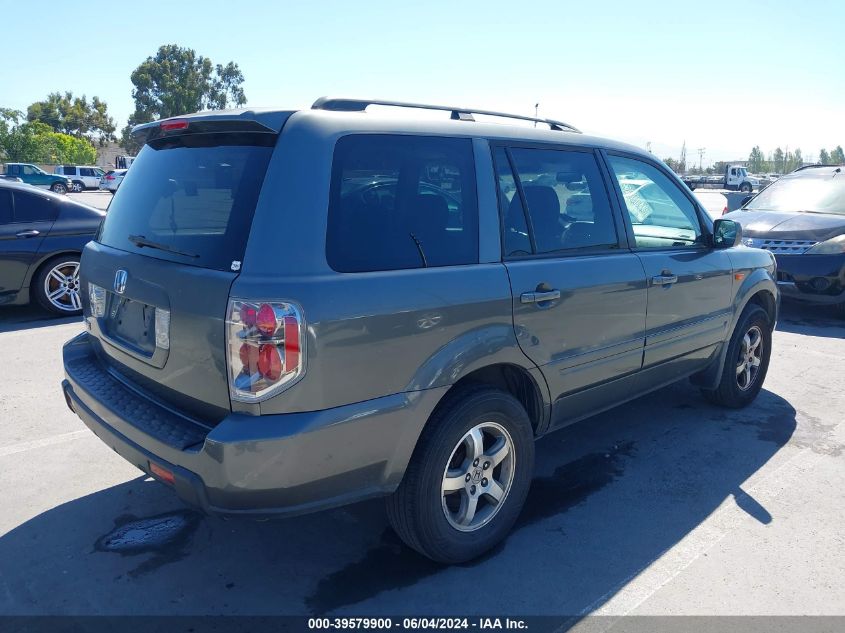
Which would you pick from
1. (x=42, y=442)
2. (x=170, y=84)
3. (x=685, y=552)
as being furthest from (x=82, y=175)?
(x=685, y=552)

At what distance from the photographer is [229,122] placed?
104 inches

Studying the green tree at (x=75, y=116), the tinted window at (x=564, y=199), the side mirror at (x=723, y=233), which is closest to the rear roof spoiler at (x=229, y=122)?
the tinted window at (x=564, y=199)

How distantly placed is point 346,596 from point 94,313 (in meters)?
1.82

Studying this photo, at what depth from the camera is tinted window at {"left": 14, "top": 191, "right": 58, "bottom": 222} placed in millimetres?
7273

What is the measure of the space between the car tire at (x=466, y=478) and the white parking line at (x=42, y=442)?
100 inches

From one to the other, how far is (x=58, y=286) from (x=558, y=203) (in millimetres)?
6294

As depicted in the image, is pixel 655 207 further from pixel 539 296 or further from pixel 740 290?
pixel 539 296

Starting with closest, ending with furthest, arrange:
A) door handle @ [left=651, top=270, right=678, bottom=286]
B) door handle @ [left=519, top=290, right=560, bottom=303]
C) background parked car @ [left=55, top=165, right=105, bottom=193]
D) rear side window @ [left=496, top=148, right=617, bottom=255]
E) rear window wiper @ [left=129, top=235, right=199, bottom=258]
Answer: rear window wiper @ [left=129, top=235, right=199, bottom=258]
door handle @ [left=519, top=290, right=560, bottom=303]
rear side window @ [left=496, top=148, right=617, bottom=255]
door handle @ [left=651, top=270, right=678, bottom=286]
background parked car @ [left=55, top=165, right=105, bottom=193]

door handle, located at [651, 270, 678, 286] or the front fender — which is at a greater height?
door handle, located at [651, 270, 678, 286]

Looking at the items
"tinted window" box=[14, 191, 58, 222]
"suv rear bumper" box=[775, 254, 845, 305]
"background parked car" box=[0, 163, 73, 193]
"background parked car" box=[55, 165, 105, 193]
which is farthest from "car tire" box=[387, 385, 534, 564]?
"background parked car" box=[55, 165, 105, 193]

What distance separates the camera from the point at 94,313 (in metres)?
3.26

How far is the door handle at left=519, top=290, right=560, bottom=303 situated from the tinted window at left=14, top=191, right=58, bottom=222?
6.43 metres

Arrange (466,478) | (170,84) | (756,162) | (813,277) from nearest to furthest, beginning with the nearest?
(466,478) → (813,277) → (170,84) → (756,162)

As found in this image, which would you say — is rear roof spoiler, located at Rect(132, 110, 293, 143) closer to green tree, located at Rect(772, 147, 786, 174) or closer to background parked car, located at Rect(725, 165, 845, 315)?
background parked car, located at Rect(725, 165, 845, 315)
